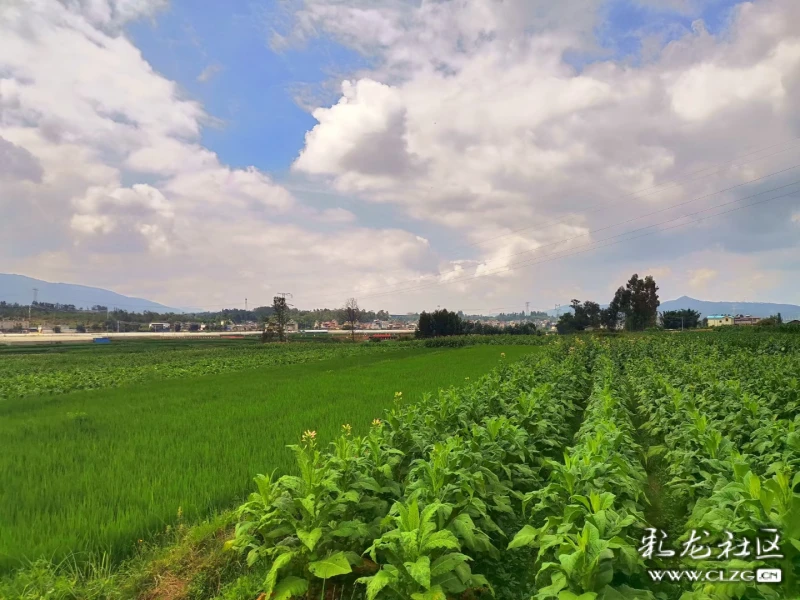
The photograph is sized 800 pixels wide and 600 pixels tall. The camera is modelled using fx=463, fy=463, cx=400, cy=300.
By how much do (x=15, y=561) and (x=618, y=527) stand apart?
5.31 meters

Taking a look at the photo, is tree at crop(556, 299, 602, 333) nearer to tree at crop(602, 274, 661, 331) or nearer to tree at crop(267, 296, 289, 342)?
tree at crop(602, 274, 661, 331)

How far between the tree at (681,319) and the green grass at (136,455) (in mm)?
103945

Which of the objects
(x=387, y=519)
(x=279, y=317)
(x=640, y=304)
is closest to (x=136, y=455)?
(x=387, y=519)

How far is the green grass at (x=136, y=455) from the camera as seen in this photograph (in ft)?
16.3

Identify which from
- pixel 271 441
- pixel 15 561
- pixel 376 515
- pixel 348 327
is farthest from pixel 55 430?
pixel 348 327

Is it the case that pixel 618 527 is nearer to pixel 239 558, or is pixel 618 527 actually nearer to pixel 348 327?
pixel 239 558

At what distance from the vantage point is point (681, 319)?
101 metres

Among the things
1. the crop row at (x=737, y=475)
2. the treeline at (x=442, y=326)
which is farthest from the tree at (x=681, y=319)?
the crop row at (x=737, y=475)

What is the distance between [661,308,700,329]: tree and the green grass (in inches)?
4092

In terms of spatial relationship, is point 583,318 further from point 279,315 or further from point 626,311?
point 279,315

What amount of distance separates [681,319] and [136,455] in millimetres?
114004

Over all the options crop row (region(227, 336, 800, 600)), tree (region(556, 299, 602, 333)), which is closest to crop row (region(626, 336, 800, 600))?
crop row (region(227, 336, 800, 600))

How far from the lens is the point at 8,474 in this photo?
700 centimetres

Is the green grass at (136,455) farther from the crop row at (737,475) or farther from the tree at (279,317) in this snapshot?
the tree at (279,317)
